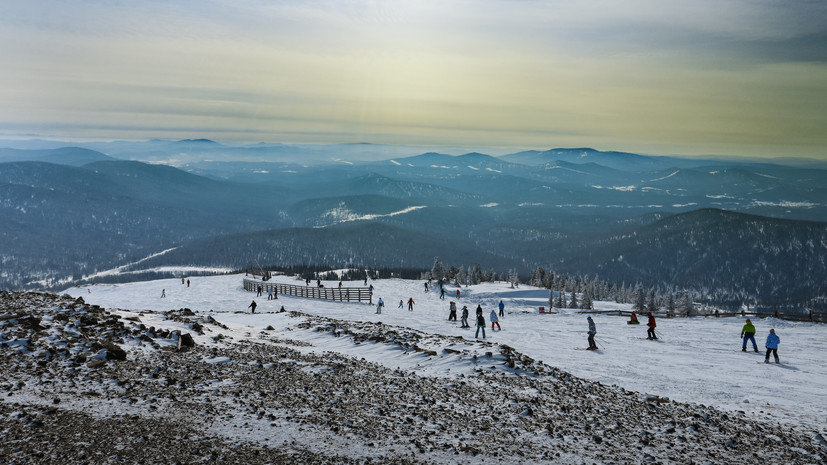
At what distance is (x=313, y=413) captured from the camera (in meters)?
11.3

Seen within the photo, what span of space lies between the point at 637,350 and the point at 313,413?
17834mm

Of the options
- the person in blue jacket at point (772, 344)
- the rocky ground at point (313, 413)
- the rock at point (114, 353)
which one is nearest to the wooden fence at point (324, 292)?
the rocky ground at point (313, 413)

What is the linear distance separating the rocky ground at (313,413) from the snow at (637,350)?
6.01 ft

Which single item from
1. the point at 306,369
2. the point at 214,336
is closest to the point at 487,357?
the point at 306,369

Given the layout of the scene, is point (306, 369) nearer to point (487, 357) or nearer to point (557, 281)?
point (487, 357)

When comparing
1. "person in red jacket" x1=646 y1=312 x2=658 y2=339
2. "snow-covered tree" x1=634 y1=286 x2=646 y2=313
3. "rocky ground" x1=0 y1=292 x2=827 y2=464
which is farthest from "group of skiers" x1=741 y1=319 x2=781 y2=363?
"snow-covered tree" x1=634 y1=286 x2=646 y2=313

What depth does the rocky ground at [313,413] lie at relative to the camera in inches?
368

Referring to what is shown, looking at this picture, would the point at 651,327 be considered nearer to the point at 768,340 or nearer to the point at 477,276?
the point at 768,340

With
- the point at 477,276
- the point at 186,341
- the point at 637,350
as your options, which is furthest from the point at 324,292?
the point at 477,276

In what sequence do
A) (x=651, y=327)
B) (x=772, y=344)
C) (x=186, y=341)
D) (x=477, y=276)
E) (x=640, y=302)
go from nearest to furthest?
(x=186, y=341) → (x=772, y=344) → (x=651, y=327) → (x=640, y=302) → (x=477, y=276)

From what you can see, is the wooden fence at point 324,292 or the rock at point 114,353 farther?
the wooden fence at point 324,292

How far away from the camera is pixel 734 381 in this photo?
1741 centimetres

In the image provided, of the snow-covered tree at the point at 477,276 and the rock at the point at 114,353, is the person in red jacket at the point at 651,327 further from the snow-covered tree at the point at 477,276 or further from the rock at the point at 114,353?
the snow-covered tree at the point at 477,276

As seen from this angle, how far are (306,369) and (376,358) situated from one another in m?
3.57
